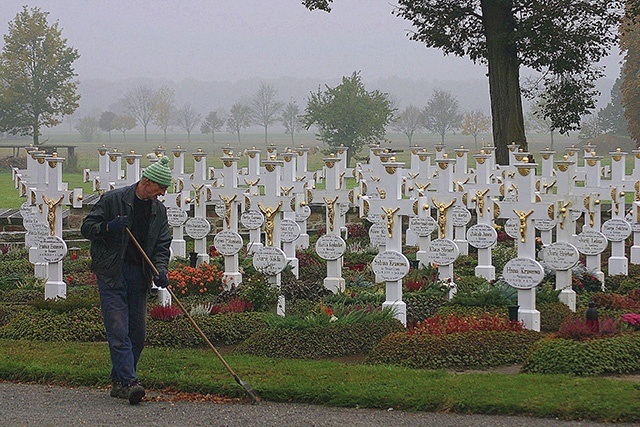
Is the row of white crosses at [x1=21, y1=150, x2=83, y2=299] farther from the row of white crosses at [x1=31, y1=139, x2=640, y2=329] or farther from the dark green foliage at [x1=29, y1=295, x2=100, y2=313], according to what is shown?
the row of white crosses at [x1=31, y1=139, x2=640, y2=329]

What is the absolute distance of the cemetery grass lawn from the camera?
8062 millimetres

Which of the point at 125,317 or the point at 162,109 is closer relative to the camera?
the point at 125,317

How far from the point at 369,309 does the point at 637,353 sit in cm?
333

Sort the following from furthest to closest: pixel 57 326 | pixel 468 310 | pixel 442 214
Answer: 1. pixel 442 214
2. pixel 468 310
3. pixel 57 326

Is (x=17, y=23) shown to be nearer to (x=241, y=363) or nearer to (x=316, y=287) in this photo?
(x=316, y=287)

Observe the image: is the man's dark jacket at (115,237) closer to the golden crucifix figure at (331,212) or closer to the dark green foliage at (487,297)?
the dark green foliage at (487,297)

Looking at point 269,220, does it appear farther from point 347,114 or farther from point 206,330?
point 347,114

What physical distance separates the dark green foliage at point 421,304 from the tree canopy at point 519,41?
476 inches

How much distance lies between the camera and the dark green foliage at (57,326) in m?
11.5

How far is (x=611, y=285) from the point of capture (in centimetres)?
1534

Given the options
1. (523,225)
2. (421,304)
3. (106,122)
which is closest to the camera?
(523,225)

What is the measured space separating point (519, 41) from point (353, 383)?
16842 mm

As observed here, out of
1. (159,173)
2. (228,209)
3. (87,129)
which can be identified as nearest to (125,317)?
A: (159,173)

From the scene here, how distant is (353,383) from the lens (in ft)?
28.8
